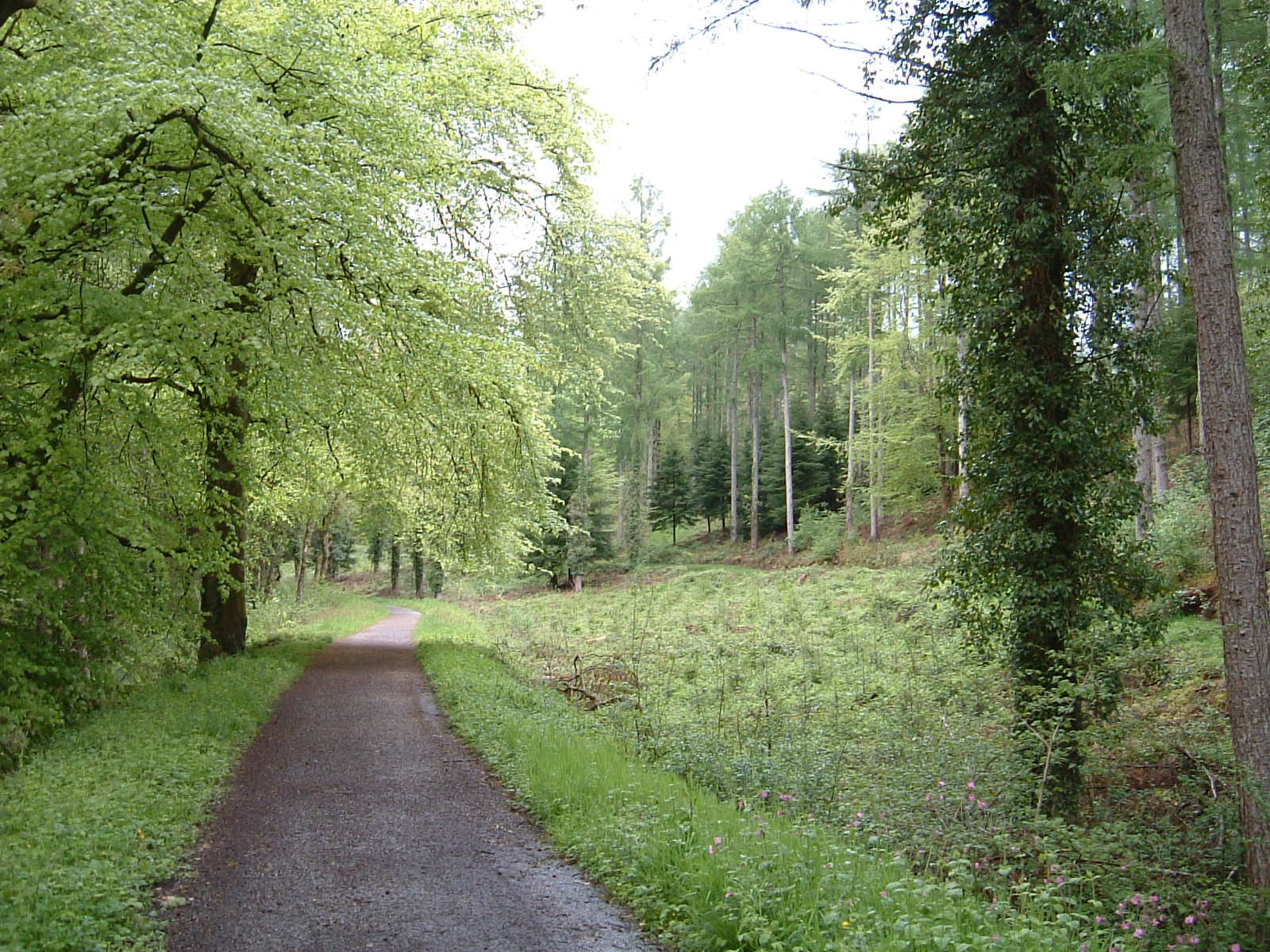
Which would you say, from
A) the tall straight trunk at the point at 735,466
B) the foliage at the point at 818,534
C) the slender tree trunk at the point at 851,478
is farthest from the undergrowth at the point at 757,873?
the tall straight trunk at the point at 735,466

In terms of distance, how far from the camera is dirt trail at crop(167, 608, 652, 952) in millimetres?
4293

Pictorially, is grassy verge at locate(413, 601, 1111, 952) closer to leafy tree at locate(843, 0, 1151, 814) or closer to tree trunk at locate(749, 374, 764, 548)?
leafy tree at locate(843, 0, 1151, 814)

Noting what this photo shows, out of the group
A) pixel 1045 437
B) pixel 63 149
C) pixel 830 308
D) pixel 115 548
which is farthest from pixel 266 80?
pixel 830 308

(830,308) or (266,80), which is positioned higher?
(830,308)

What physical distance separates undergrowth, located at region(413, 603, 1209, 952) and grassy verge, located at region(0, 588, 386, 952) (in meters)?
2.52

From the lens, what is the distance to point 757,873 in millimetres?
4320

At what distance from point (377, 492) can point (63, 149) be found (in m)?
10.3

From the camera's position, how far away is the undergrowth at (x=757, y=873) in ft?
12.3

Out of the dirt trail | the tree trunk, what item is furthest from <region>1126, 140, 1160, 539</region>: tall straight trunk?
the tree trunk

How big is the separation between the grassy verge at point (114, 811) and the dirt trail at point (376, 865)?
0.22 metres

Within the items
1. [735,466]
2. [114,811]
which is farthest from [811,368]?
[114,811]

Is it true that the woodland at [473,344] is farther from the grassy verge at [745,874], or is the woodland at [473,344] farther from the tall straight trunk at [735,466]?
the tall straight trunk at [735,466]

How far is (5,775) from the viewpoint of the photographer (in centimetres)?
638

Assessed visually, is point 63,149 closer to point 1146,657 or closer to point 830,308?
point 1146,657
